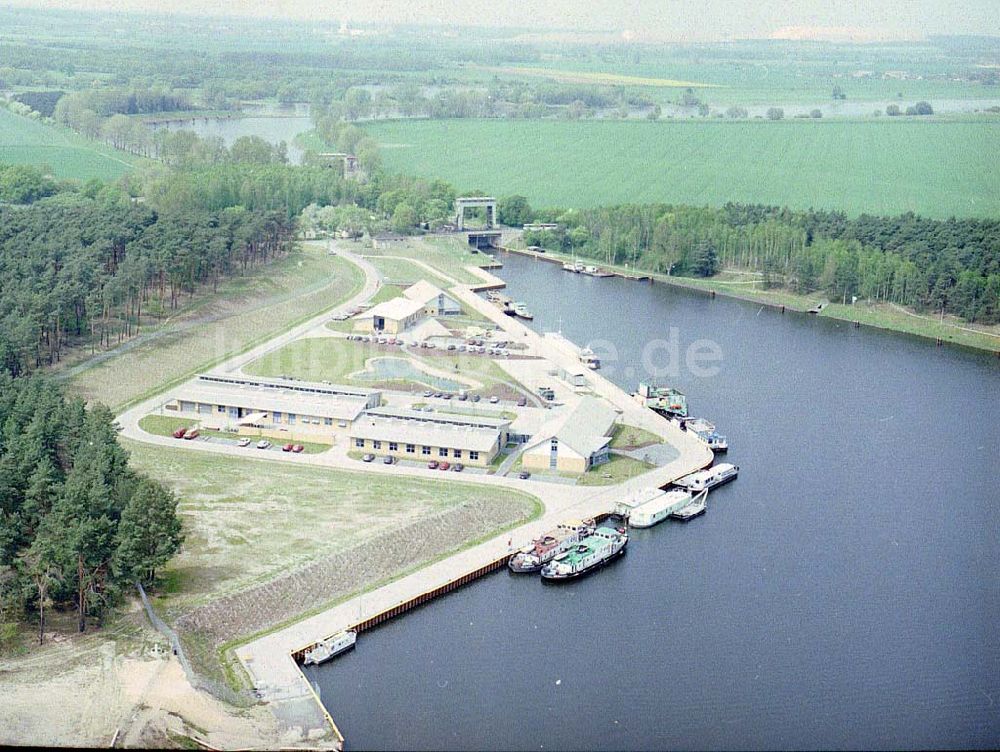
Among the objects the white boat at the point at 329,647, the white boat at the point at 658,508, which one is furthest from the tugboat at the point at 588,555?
the white boat at the point at 329,647

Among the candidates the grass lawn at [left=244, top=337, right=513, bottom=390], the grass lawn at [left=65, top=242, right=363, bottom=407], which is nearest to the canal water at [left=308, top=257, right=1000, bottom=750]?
the grass lawn at [left=244, top=337, right=513, bottom=390]

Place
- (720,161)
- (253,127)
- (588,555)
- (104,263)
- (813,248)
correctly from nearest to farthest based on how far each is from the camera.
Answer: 1. (588,555)
2. (104,263)
3. (813,248)
4. (720,161)
5. (253,127)

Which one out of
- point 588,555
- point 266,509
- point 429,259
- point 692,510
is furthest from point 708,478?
point 429,259

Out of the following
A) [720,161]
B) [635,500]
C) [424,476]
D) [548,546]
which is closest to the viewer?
[548,546]

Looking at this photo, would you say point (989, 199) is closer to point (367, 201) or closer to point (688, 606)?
point (367, 201)

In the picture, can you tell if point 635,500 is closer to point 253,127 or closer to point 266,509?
point 266,509

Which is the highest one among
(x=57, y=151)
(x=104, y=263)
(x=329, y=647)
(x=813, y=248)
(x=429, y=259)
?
(x=57, y=151)

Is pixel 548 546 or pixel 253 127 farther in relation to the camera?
pixel 253 127
